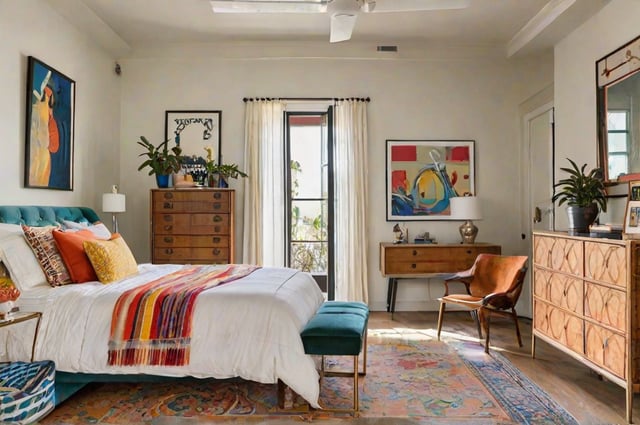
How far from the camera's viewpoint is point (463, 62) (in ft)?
18.5

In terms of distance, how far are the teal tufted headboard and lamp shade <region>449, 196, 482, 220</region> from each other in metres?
3.71

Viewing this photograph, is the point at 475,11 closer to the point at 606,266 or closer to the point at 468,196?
the point at 468,196

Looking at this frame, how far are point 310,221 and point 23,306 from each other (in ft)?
11.1

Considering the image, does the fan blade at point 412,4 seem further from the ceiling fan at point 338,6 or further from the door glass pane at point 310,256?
the door glass pane at point 310,256

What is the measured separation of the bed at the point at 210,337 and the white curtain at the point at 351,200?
8.76 feet

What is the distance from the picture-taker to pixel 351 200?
18.0 ft

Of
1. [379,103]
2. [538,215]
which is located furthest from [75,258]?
[538,215]

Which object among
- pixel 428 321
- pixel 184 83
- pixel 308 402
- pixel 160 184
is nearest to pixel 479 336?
pixel 428 321

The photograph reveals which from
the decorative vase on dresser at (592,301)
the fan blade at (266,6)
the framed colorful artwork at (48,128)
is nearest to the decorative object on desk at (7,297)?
the framed colorful artwork at (48,128)

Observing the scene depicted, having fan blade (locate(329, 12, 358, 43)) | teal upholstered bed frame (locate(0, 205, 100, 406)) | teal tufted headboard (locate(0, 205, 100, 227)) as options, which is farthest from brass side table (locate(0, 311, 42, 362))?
fan blade (locate(329, 12, 358, 43))

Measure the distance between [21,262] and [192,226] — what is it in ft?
6.63

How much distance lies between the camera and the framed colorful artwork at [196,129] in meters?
5.52

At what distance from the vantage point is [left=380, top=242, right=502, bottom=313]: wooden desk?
512 centimetres

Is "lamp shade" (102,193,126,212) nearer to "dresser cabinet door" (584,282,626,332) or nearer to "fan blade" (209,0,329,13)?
"fan blade" (209,0,329,13)
